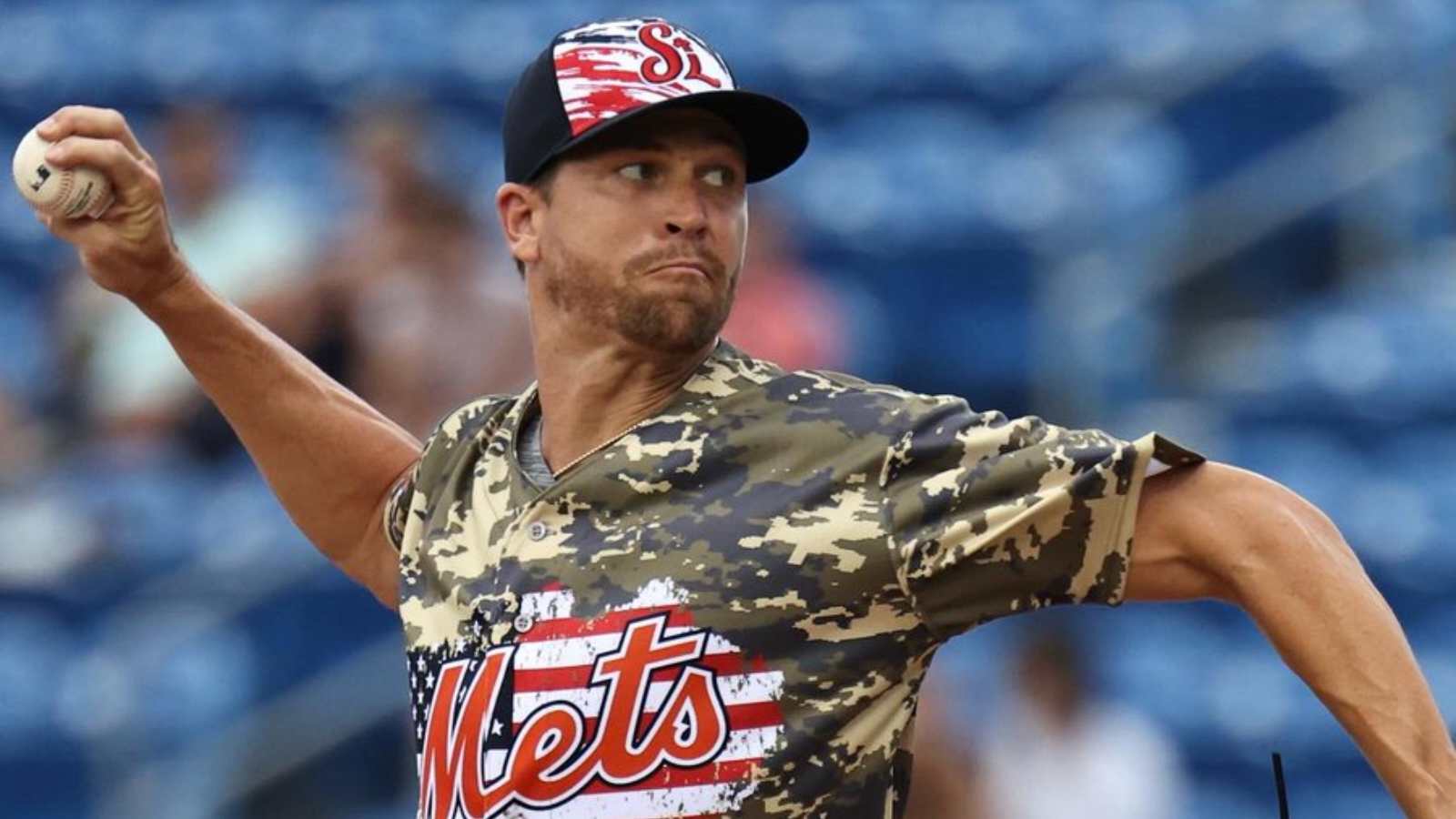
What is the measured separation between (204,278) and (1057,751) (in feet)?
9.25

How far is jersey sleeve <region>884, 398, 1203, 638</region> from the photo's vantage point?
2.40m

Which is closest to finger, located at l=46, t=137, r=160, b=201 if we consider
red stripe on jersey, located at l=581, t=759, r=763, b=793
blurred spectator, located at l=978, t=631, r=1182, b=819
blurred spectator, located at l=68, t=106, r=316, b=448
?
red stripe on jersey, located at l=581, t=759, r=763, b=793

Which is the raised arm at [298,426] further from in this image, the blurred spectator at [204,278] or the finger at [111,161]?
the blurred spectator at [204,278]

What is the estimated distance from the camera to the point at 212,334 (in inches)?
121

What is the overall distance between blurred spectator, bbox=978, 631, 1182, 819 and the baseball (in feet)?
9.81

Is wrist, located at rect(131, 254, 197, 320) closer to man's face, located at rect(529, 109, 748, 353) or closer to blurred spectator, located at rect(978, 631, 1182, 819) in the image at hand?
man's face, located at rect(529, 109, 748, 353)

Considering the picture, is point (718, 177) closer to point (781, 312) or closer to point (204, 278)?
point (781, 312)

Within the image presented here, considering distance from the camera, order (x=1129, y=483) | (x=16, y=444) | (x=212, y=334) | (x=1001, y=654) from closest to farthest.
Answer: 1. (x=1129, y=483)
2. (x=212, y=334)
3. (x=1001, y=654)
4. (x=16, y=444)

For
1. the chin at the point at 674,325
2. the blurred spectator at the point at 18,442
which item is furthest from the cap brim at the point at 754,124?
the blurred spectator at the point at 18,442

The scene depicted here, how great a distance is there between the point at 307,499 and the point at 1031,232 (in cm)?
444

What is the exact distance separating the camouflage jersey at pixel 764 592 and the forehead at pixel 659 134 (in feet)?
0.99

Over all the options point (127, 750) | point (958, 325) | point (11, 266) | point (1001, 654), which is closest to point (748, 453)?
point (1001, 654)

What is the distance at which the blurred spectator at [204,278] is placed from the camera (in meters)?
6.68

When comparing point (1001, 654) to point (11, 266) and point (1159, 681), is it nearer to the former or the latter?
point (1159, 681)
